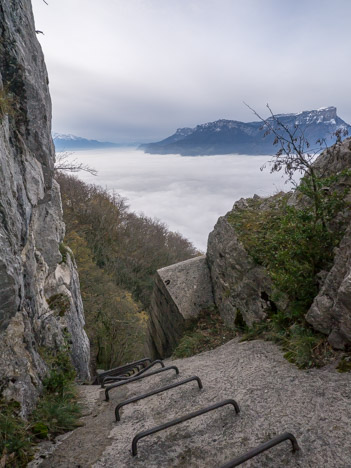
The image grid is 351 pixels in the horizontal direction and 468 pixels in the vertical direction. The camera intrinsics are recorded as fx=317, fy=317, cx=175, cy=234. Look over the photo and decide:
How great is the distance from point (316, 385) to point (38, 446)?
3.58 m

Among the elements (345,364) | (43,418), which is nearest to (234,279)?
(345,364)

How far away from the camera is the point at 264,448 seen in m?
2.84

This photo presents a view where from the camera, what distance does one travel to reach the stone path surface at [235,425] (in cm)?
319

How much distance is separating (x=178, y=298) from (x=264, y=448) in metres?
6.52

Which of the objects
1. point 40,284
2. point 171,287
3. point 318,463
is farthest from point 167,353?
Answer: point 318,463

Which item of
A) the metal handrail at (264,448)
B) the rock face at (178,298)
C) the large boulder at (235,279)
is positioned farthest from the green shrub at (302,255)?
the rock face at (178,298)

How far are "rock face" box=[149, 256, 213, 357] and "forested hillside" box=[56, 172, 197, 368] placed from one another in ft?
26.3

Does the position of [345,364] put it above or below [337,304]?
below

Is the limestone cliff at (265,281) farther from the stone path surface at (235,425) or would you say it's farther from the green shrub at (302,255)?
the stone path surface at (235,425)

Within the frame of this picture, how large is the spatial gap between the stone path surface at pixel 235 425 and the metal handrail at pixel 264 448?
0.14m

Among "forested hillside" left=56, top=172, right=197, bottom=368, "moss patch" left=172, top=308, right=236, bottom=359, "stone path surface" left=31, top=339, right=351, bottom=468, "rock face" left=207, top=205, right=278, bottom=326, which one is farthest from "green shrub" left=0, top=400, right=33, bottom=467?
"forested hillside" left=56, top=172, right=197, bottom=368

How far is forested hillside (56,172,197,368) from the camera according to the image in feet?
59.3

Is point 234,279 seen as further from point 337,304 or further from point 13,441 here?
point 13,441

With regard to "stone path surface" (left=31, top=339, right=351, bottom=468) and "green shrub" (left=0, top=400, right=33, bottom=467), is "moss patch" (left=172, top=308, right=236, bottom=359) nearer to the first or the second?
"stone path surface" (left=31, top=339, right=351, bottom=468)
